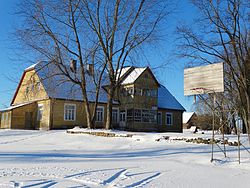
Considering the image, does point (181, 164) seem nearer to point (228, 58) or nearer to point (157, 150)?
point (157, 150)

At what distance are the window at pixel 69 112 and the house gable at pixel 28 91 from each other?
2346 mm

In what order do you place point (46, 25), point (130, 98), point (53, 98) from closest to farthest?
point (46, 25)
point (53, 98)
point (130, 98)

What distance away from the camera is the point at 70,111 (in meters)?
32.4

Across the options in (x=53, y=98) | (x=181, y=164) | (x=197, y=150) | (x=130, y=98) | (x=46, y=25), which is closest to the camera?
(x=181, y=164)

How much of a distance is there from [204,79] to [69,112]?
22623mm

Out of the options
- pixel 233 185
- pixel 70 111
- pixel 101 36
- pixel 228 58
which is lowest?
pixel 233 185

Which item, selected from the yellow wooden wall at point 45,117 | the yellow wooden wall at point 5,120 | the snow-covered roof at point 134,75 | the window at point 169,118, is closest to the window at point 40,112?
the yellow wooden wall at point 45,117

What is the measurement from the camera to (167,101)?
41656 millimetres

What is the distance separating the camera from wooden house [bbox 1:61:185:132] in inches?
1233

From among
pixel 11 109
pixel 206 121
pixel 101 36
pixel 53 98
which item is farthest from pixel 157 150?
pixel 206 121

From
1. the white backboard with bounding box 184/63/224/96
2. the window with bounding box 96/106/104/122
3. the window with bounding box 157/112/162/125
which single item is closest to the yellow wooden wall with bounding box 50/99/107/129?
the window with bounding box 96/106/104/122

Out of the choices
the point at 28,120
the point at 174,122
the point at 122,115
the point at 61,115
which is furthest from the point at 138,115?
the point at 28,120

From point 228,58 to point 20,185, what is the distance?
2076 centimetres

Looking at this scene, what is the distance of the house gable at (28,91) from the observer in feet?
107
